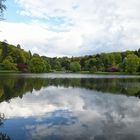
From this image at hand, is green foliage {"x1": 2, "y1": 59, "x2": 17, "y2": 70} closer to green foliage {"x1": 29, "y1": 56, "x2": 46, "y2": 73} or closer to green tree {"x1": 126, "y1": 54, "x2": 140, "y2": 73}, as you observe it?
green foliage {"x1": 29, "y1": 56, "x2": 46, "y2": 73}

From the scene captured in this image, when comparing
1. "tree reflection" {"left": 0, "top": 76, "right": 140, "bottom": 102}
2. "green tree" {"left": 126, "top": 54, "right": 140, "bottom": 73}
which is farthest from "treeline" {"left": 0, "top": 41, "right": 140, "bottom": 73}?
"tree reflection" {"left": 0, "top": 76, "right": 140, "bottom": 102}

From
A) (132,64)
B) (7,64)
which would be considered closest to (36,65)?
(7,64)

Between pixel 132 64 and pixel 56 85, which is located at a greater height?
pixel 132 64

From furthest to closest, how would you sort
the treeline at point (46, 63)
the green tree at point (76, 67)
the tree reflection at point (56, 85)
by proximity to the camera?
the green tree at point (76, 67) < the treeline at point (46, 63) < the tree reflection at point (56, 85)

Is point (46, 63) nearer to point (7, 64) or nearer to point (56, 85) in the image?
point (7, 64)

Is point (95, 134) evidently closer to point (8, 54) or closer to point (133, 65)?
point (133, 65)

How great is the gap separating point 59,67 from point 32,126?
6662 inches

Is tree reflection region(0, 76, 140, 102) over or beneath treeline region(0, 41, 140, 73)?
beneath

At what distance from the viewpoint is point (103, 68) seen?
150 metres

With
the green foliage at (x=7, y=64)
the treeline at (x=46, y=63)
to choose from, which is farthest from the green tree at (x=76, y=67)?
the green foliage at (x=7, y=64)

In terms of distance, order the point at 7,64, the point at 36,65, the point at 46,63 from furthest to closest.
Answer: the point at 46,63 → the point at 36,65 → the point at 7,64

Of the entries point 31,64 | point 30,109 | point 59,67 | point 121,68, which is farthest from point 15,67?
point 30,109

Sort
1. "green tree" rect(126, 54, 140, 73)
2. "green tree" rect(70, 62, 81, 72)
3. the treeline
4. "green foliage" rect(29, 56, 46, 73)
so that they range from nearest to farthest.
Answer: "green foliage" rect(29, 56, 46, 73) < "green tree" rect(126, 54, 140, 73) < the treeline < "green tree" rect(70, 62, 81, 72)

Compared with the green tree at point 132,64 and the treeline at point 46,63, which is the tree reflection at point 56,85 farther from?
the green tree at point 132,64
